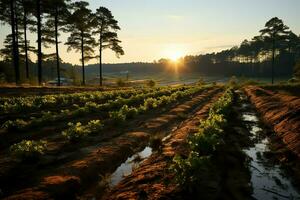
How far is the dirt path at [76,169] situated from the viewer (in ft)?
24.6

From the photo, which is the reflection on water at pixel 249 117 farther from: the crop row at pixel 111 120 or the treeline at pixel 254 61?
the treeline at pixel 254 61

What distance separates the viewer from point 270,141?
1336 centimetres

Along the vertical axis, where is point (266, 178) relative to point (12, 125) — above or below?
below

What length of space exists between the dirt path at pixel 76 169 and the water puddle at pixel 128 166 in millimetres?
221

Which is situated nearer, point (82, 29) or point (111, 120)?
point (111, 120)

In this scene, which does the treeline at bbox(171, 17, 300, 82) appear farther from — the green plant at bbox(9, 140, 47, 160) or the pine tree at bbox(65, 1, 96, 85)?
the green plant at bbox(9, 140, 47, 160)

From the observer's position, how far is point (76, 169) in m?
8.95

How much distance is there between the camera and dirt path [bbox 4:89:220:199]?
24.6 feet

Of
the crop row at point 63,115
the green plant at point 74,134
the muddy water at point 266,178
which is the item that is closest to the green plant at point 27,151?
the green plant at point 74,134

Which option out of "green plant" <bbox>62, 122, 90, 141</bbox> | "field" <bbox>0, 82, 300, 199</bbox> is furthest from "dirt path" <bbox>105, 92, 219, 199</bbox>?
"green plant" <bbox>62, 122, 90, 141</bbox>

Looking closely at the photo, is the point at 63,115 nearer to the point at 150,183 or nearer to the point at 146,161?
the point at 146,161

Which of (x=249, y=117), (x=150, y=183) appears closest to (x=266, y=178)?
(x=150, y=183)

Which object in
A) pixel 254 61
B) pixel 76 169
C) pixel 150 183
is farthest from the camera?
pixel 254 61

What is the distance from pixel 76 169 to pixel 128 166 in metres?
1.80
